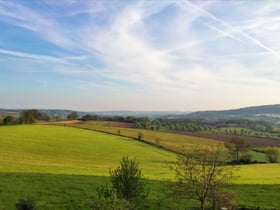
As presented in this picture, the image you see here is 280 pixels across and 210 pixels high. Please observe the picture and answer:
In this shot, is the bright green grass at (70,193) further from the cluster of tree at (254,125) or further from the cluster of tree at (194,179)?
the cluster of tree at (254,125)

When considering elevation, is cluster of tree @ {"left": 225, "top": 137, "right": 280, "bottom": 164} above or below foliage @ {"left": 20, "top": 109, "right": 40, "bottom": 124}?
below

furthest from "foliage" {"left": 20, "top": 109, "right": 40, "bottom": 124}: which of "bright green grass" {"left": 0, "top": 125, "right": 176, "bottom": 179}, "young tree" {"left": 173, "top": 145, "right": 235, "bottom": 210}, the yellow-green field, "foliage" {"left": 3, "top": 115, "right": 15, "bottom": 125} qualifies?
"young tree" {"left": 173, "top": 145, "right": 235, "bottom": 210}

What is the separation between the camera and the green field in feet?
95.6

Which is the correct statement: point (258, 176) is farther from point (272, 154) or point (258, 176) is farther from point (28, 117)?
point (28, 117)

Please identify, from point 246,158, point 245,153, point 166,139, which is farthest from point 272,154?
point 166,139

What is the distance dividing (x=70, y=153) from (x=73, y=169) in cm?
1825

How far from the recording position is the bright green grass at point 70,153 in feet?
161

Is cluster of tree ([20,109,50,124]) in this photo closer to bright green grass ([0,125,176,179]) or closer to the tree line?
bright green grass ([0,125,176,179])

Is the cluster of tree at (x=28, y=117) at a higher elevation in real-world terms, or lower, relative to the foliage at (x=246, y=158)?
higher

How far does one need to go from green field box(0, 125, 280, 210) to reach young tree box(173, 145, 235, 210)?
758 centimetres

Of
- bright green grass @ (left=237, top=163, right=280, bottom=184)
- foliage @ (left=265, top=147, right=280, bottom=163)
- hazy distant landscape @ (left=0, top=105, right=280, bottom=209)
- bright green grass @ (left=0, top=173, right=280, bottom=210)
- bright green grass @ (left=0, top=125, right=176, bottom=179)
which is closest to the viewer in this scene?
bright green grass @ (left=0, top=173, right=280, bottom=210)

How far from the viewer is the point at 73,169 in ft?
159

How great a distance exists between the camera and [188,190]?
19750 mm

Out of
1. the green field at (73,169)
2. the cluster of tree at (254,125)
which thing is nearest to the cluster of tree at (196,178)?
the green field at (73,169)
